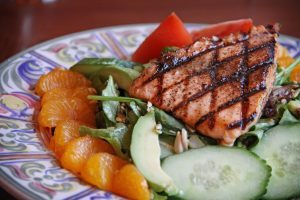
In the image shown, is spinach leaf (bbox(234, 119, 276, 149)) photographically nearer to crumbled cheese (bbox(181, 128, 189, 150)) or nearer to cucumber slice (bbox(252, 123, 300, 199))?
cucumber slice (bbox(252, 123, 300, 199))

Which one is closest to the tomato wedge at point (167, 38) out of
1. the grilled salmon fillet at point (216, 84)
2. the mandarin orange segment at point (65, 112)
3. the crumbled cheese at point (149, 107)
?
the grilled salmon fillet at point (216, 84)

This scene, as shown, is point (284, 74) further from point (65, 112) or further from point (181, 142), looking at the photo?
point (65, 112)

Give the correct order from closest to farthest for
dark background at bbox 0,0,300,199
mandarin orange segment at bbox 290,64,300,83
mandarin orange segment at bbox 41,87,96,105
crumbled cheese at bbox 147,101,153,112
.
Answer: crumbled cheese at bbox 147,101,153,112, mandarin orange segment at bbox 41,87,96,105, mandarin orange segment at bbox 290,64,300,83, dark background at bbox 0,0,300,199

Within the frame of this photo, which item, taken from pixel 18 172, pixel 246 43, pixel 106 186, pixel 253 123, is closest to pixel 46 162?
pixel 18 172

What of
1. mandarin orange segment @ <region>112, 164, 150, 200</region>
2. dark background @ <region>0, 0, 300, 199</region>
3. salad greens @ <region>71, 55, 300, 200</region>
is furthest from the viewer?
dark background @ <region>0, 0, 300, 199</region>

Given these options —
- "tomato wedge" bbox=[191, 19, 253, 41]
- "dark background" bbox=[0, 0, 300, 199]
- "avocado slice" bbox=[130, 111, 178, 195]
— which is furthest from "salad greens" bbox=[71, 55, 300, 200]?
"dark background" bbox=[0, 0, 300, 199]

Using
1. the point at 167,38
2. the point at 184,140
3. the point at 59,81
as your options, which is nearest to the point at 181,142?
the point at 184,140

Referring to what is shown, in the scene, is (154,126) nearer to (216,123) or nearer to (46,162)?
(216,123)
